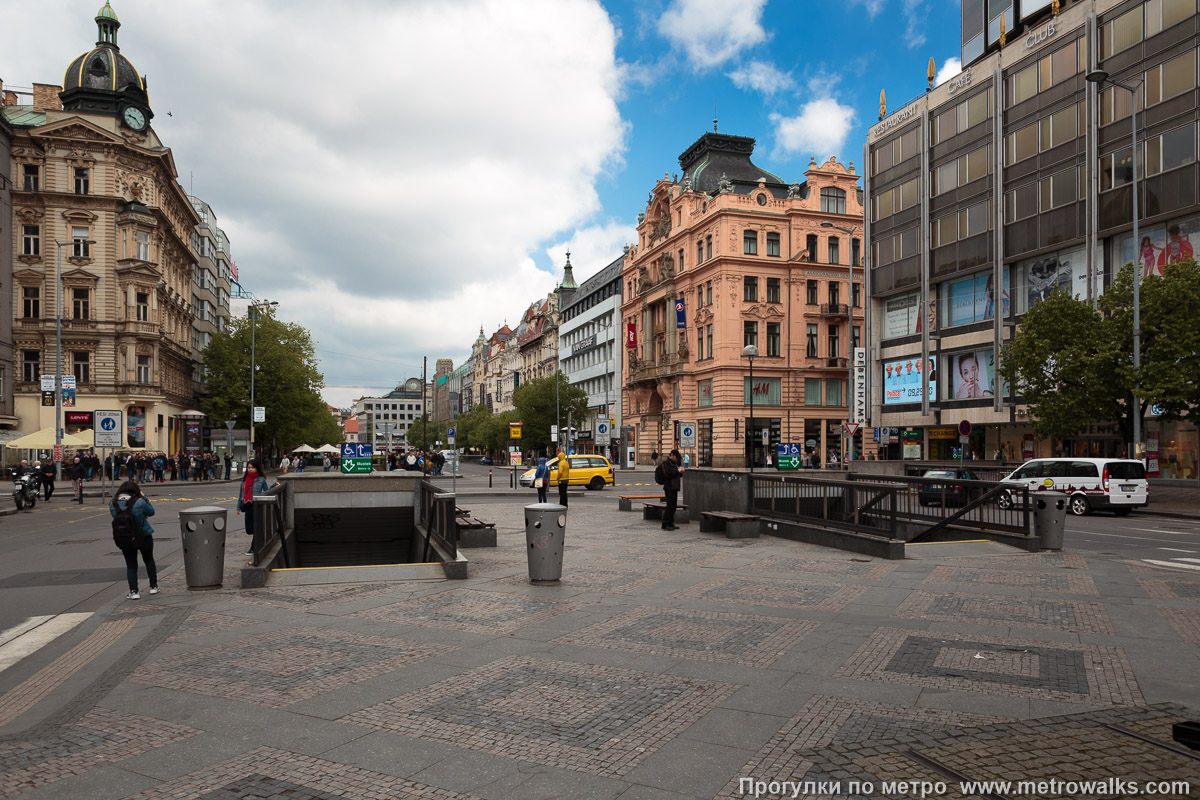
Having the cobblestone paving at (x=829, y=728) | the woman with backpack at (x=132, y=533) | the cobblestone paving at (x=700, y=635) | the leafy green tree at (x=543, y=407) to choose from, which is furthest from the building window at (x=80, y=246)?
the cobblestone paving at (x=829, y=728)

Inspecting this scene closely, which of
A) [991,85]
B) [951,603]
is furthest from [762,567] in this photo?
[991,85]

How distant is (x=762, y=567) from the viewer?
41.2 feet

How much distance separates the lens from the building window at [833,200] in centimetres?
6194

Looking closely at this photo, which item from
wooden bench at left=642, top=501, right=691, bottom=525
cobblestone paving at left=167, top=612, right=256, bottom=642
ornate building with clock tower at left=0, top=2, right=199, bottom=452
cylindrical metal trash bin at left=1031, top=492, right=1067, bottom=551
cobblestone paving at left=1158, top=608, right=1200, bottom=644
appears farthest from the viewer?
ornate building with clock tower at left=0, top=2, right=199, bottom=452

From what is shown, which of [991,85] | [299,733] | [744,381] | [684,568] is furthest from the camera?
[744,381]

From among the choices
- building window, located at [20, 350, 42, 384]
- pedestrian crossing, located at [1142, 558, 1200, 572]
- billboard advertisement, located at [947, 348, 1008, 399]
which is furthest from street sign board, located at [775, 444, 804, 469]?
building window, located at [20, 350, 42, 384]

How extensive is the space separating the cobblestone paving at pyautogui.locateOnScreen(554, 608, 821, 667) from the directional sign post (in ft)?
95.5

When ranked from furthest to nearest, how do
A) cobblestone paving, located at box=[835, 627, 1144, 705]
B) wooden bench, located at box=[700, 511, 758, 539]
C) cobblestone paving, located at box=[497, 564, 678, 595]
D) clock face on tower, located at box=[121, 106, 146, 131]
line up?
clock face on tower, located at box=[121, 106, 146, 131] < wooden bench, located at box=[700, 511, 758, 539] < cobblestone paving, located at box=[497, 564, 678, 595] < cobblestone paving, located at box=[835, 627, 1144, 705]

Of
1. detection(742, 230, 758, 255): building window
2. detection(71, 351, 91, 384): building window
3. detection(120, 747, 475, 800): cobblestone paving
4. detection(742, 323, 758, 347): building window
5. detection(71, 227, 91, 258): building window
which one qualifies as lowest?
detection(120, 747, 475, 800): cobblestone paving

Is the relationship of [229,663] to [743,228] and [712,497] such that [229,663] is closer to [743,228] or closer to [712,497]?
[712,497]

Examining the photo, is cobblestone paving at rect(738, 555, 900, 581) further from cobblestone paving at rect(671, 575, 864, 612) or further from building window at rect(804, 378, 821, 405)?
building window at rect(804, 378, 821, 405)

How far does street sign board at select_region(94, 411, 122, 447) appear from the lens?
2984 centimetres

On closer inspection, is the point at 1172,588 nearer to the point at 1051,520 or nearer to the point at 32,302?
the point at 1051,520

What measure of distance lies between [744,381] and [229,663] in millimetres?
54151
